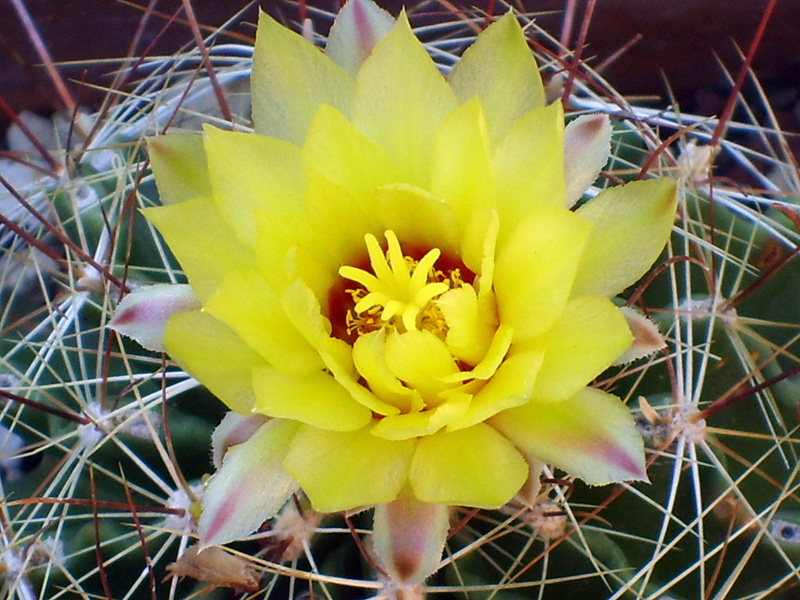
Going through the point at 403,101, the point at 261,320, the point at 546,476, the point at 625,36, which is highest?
the point at 403,101

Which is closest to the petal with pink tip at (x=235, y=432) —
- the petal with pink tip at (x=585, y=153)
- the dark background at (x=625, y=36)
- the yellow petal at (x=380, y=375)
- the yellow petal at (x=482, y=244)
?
the yellow petal at (x=380, y=375)

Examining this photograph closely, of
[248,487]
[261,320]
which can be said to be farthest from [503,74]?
[248,487]

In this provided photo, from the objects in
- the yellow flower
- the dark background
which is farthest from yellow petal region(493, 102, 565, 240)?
the dark background

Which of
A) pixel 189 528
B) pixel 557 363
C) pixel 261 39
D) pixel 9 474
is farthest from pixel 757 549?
pixel 9 474

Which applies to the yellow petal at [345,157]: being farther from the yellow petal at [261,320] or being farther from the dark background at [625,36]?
the dark background at [625,36]

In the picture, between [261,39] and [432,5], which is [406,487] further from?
[432,5]

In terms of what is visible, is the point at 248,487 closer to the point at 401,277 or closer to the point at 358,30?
the point at 401,277
